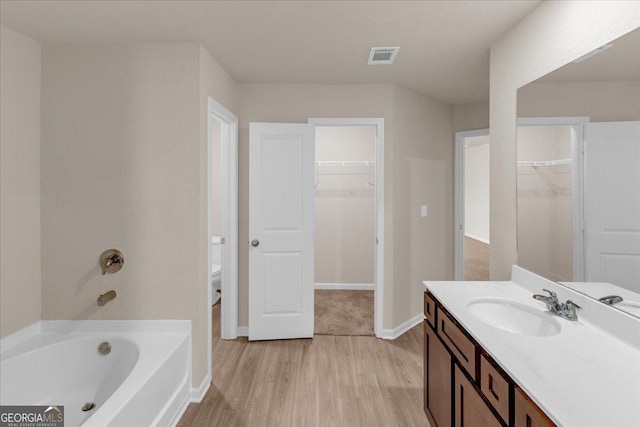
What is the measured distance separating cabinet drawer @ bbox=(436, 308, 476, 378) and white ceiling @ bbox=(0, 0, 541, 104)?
5.71 ft

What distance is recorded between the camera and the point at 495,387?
111 cm

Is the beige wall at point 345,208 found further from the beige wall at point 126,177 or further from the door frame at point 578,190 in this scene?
the door frame at point 578,190

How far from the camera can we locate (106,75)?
7.32 feet

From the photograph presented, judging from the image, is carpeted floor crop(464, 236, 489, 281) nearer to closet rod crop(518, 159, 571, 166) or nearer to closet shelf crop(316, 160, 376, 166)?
closet shelf crop(316, 160, 376, 166)

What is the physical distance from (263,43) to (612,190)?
2.19m

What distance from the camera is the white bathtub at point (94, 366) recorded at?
6.08 ft

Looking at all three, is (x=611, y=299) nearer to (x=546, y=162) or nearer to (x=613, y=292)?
(x=613, y=292)

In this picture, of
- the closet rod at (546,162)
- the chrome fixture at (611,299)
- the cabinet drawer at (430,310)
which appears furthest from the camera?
the cabinet drawer at (430,310)

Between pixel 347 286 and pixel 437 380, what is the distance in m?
3.08

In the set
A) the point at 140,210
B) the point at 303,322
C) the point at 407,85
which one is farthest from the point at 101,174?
the point at 407,85

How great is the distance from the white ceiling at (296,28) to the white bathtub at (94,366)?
78.4 inches

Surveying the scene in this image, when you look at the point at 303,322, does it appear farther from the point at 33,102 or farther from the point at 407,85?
the point at 33,102

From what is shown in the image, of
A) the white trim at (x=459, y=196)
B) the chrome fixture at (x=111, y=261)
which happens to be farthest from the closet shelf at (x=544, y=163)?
the chrome fixture at (x=111, y=261)

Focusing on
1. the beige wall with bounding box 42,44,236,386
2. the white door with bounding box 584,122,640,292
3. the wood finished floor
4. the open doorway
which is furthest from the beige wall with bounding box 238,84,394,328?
the white door with bounding box 584,122,640,292
